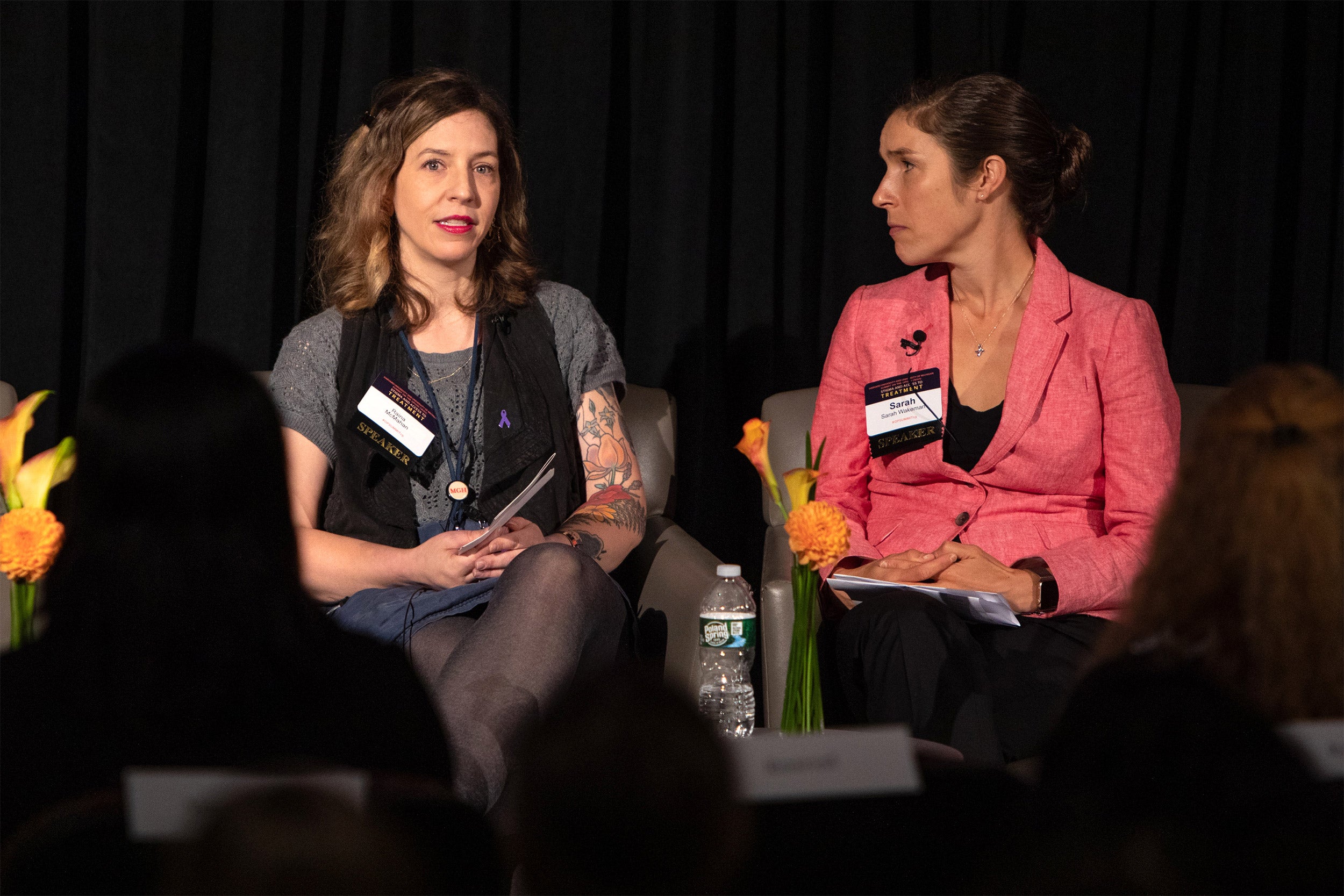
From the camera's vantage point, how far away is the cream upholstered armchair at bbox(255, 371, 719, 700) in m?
2.05

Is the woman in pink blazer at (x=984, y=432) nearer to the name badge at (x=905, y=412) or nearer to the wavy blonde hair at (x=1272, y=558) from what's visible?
the name badge at (x=905, y=412)

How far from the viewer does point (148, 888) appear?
0.80 m

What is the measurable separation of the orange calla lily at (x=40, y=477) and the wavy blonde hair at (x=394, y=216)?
2.45 ft

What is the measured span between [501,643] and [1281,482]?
3.77 ft

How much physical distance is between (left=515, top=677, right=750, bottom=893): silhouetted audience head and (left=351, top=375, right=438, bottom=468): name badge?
157 centimetres

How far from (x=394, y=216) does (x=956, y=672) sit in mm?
1422

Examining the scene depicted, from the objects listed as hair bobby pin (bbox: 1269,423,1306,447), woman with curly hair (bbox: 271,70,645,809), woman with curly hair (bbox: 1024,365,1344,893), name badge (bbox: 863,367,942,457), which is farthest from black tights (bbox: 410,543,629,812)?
hair bobby pin (bbox: 1269,423,1306,447)

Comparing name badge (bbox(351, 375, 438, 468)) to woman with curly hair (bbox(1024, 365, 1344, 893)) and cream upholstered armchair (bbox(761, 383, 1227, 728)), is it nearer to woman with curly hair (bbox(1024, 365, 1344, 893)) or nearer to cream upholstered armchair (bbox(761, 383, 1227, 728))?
cream upholstered armchair (bbox(761, 383, 1227, 728))

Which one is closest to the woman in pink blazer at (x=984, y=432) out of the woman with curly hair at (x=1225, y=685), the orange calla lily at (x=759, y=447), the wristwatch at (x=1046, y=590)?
the wristwatch at (x=1046, y=590)

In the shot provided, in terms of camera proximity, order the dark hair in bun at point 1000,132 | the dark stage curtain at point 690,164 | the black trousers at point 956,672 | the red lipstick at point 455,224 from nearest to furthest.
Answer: the black trousers at point 956,672 → the dark hair in bun at point 1000,132 → the red lipstick at point 455,224 → the dark stage curtain at point 690,164

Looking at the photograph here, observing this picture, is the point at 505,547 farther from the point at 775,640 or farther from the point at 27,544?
the point at 27,544

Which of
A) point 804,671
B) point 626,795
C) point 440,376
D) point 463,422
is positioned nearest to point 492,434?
point 463,422

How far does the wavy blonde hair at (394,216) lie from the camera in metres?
2.33

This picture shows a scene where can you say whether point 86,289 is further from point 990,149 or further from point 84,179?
point 990,149
